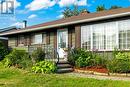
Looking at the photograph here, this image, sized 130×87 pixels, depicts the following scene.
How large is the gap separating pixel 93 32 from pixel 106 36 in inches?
45.4

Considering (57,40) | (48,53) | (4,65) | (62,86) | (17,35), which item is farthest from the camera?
(17,35)

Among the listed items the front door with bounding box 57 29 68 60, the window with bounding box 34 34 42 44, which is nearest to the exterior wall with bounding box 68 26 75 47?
the front door with bounding box 57 29 68 60

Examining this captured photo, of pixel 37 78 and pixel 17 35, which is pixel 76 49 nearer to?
pixel 37 78

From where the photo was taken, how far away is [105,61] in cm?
1806

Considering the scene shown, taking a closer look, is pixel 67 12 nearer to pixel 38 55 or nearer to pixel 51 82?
pixel 38 55

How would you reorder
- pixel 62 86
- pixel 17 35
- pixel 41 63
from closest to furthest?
pixel 62 86, pixel 41 63, pixel 17 35

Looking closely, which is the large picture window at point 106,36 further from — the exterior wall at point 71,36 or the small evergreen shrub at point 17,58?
the small evergreen shrub at point 17,58

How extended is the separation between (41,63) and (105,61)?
397cm

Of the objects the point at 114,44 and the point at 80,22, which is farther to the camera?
the point at 80,22

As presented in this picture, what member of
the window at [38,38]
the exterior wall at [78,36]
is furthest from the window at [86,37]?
the window at [38,38]

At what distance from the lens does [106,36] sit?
63.9 feet

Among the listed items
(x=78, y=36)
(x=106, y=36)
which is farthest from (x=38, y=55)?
(x=106, y=36)

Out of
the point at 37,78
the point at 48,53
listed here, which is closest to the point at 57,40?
the point at 48,53

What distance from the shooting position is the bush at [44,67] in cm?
1658
